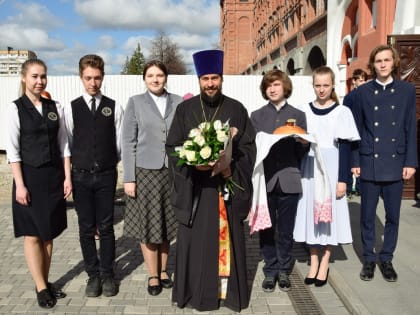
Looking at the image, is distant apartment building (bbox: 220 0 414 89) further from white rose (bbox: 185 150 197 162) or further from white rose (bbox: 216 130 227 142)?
white rose (bbox: 185 150 197 162)

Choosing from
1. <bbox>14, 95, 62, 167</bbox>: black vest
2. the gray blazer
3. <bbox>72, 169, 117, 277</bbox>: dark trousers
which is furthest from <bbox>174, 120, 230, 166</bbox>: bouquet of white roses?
<bbox>14, 95, 62, 167</bbox>: black vest

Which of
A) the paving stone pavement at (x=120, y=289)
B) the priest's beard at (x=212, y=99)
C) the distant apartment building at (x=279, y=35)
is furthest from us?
the distant apartment building at (x=279, y=35)

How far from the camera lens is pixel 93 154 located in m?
3.79

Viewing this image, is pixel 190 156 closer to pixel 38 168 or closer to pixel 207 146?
pixel 207 146

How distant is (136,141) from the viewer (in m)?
3.92

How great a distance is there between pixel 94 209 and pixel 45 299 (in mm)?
921

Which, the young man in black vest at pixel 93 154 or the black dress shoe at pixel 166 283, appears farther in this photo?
the black dress shoe at pixel 166 283

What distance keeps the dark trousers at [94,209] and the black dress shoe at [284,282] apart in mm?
1717

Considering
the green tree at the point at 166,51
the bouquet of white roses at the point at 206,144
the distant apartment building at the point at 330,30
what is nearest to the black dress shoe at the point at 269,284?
the bouquet of white roses at the point at 206,144

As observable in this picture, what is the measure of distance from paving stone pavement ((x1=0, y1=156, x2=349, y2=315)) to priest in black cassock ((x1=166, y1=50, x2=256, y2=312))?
0.75 ft

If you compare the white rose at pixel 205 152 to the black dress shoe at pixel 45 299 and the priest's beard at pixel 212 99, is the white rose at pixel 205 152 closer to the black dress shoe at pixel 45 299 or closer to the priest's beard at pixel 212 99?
the priest's beard at pixel 212 99

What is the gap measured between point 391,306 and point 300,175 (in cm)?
141

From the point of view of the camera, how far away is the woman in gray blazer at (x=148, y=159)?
12.7ft

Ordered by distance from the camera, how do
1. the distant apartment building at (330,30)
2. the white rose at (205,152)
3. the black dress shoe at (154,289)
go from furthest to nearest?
the distant apartment building at (330,30)
the black dress shoe at (154,289)
the white rose at (205,152)
